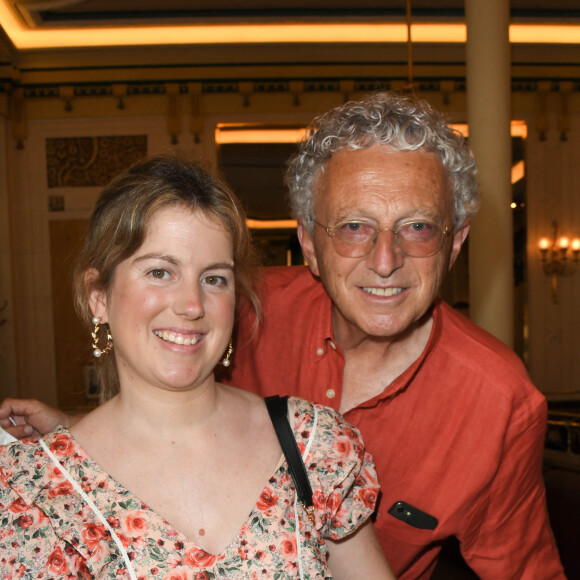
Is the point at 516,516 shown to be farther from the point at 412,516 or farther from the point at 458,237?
the point at 458,237

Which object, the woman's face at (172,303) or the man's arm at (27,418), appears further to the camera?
the man's arm at (27,418)

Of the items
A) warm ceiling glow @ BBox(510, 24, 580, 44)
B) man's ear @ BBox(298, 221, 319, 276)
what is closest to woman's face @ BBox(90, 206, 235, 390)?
man's ear @ BBox(298, 221, 319, 276)

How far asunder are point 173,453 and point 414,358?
3.06 ft

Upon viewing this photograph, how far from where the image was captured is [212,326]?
1.52 m

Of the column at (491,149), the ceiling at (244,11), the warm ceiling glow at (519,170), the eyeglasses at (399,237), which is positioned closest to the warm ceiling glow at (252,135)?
the ceiling at (244,11)

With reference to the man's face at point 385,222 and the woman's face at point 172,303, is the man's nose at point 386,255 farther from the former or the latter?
the woman's face at point 172,303

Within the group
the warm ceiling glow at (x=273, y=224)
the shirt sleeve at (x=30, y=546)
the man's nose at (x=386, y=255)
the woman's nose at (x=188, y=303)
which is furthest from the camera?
the warm ceiling glow at (x=273, y=224)

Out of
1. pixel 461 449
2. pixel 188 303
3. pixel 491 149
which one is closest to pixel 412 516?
pixel 461 449

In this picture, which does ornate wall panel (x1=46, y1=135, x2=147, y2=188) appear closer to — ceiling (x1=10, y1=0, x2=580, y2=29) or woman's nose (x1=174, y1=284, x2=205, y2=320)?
ceiling (x1=10, y1=0, x2=580, y2=29)

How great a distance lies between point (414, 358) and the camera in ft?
7.02

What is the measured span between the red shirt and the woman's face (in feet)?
2.28

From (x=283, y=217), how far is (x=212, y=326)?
23.6 ft

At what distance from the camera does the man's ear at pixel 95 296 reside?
62.2 inches

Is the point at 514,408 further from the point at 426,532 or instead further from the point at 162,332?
the point at 162,332
